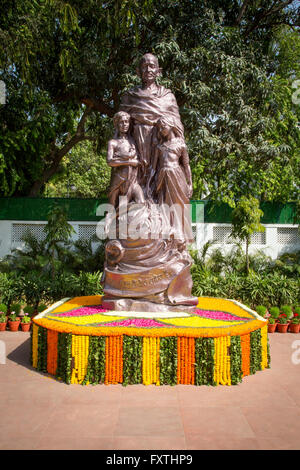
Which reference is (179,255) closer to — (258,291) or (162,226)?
(162,226)

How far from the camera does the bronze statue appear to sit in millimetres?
5512

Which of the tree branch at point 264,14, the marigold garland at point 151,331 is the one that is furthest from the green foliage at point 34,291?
the tree branch at point 264,14

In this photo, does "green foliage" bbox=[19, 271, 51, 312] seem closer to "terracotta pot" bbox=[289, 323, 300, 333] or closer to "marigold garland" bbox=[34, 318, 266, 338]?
"marigold garland" bbox=[34, 318, 266, 338]

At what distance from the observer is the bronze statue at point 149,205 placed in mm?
5512

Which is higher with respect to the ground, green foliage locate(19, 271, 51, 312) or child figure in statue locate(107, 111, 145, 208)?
child figure in statue locate(107, 111, 145, 208)

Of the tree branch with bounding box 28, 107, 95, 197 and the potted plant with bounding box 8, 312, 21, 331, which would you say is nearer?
the potted plant with bounding box 8, 312, 21, 331

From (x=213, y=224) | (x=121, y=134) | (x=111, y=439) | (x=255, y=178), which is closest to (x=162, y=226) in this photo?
(x=121, y=134)

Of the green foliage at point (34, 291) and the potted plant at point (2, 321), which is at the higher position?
the green foliage at point (34, 291)

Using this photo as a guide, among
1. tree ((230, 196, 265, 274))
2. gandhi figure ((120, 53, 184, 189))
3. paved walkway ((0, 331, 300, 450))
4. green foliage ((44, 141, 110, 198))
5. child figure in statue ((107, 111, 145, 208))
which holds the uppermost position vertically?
green foliage ((44, 141, 110, 198))

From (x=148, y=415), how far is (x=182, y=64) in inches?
289

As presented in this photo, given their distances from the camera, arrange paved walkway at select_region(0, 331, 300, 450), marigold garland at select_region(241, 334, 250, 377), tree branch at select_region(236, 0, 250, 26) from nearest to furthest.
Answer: paved walkway at select_region(0, 331, 300, 450) < marigold garland at select_region(241, 334, 250, 377) < tree branch at select_region(236, 0, 250, 26)

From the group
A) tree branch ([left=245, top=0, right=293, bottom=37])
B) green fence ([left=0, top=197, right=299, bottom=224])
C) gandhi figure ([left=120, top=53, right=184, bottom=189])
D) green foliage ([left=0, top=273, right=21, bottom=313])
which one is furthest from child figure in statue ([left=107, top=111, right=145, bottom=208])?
tree branch ([left=245, top=0, right=293, bottom=37])

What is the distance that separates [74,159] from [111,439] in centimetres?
1799

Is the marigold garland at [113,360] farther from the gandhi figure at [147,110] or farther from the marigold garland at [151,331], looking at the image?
the gandhi figure at [147,110]
